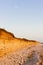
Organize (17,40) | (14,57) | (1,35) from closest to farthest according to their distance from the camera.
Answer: (14,57)
(1,35)
(17,40)

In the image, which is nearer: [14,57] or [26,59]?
[26,59]

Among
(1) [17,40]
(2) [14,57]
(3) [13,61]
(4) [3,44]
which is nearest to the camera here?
(3) [13,61]

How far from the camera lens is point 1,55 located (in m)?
17.7

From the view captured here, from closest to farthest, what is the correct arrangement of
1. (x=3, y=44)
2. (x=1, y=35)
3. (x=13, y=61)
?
(x=13, y=61), (x=3, y=44), (x=1, y=35)

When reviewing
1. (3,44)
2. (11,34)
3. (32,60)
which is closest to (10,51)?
(3,44)

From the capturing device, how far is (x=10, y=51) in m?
19.5

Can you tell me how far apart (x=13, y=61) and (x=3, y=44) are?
259cm

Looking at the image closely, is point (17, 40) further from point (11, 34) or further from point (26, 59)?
point (26, 59)

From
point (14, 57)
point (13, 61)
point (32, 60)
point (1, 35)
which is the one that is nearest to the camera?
point (32, 60)

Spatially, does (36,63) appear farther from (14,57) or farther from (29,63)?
(14,57)

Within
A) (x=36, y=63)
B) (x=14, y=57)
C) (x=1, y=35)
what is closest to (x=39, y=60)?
(x=36, y=63)

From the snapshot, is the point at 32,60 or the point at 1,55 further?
the point at 1,55

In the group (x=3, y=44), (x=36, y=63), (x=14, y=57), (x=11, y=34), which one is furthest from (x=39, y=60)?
(x=11, y=34)

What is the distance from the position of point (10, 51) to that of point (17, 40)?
7.94 ft
